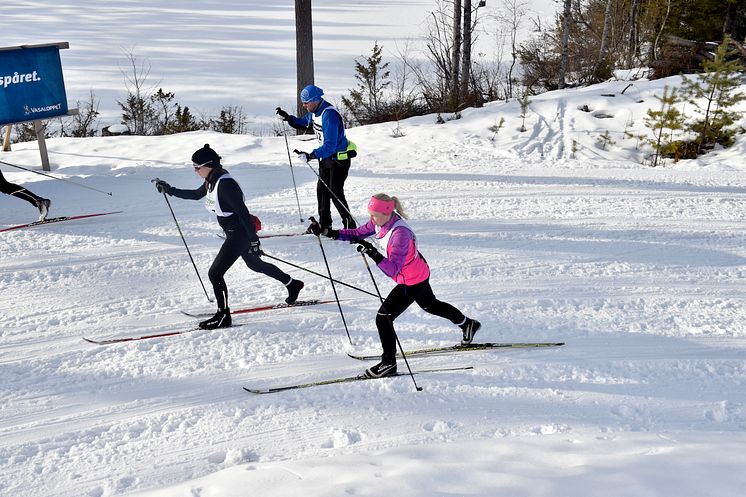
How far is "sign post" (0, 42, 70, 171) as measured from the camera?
10742mm

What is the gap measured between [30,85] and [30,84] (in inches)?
0.7

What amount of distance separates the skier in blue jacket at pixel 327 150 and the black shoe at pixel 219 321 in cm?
216

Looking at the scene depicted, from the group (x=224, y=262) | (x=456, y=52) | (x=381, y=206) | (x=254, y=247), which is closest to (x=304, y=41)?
(x=456, y=52)

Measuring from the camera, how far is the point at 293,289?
6391 millimetres

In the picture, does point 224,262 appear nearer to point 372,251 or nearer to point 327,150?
point 372,251

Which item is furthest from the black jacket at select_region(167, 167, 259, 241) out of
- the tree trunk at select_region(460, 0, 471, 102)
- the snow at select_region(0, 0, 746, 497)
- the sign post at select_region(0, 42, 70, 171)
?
the tree trunk at select_region(460, 0, 471, 102)

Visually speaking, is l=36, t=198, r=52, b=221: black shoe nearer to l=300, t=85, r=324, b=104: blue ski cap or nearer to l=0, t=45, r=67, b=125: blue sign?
l=0, t=45, r=67, b=125: blue sign

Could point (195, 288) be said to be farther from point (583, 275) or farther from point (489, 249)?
point (583, 275)

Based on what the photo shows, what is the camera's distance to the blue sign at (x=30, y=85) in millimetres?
10742

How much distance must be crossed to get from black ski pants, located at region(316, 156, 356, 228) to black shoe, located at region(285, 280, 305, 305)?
1.48 m

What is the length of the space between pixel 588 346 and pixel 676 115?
26.7 ft

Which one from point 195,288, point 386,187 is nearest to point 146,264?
point 195,288

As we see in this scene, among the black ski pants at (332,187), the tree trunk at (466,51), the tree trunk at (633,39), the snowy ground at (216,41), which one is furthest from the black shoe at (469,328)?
the snowy ground at (216,41)

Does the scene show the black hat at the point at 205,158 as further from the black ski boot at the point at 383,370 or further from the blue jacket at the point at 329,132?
the black ski boot at the point at 383,370
